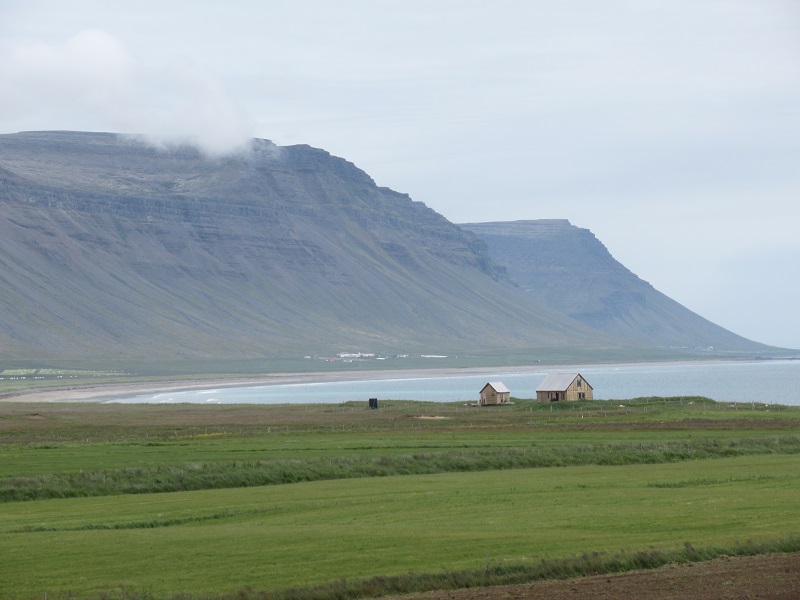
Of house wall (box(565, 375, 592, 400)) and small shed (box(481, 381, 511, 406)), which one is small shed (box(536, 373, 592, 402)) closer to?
house wall (box(565, 375, 592, 400))

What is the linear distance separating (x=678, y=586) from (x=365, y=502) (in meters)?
15.1

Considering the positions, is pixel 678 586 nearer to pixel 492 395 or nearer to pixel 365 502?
pixel 365 502

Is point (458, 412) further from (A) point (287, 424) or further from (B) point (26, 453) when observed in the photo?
(B) point (26, 453)

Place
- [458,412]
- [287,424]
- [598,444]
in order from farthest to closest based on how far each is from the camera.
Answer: [458,412], [287,424], [598,444]

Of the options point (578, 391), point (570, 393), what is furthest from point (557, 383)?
point (578, 391)

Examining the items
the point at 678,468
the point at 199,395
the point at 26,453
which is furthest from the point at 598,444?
the point at 199,395

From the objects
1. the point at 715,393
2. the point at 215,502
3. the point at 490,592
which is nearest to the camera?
the point at 490,592

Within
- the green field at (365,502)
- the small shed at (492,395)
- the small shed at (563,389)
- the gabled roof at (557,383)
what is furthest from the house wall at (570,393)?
the green field at (365,502)

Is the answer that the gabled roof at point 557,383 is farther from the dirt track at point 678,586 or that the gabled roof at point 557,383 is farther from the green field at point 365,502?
the dirt track at point 678,586

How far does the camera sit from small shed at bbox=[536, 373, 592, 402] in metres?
107

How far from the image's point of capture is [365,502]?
117ft

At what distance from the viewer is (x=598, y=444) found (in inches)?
2164

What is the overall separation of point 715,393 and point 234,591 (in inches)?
4984

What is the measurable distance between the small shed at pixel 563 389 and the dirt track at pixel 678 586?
81.7 m
